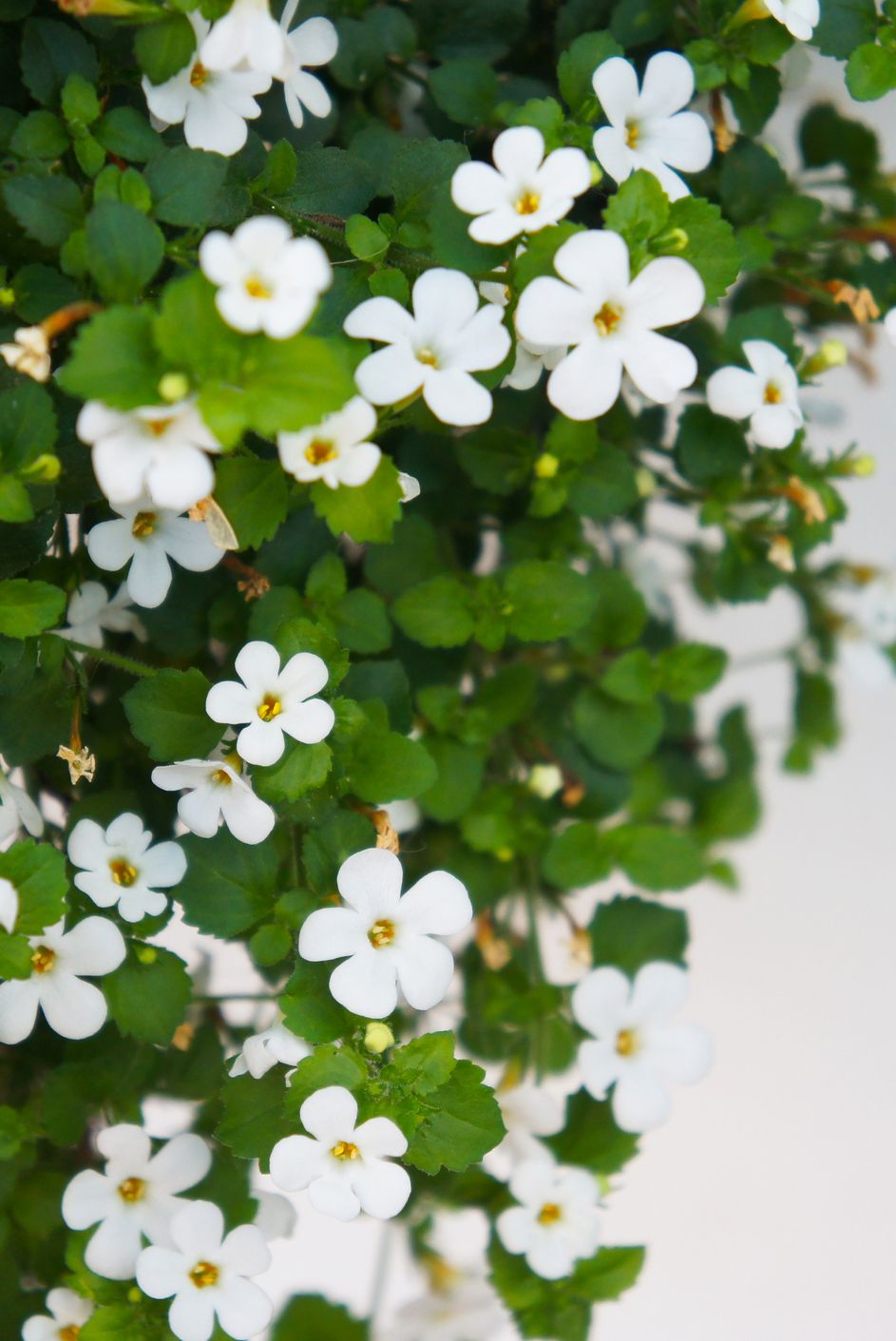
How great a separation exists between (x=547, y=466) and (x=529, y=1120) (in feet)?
1.39

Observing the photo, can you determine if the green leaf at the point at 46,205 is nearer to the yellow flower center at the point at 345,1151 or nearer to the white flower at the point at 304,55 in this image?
the white flower at the point at 304,55

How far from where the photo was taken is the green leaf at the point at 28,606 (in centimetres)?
56

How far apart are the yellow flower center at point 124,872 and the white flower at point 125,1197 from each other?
137 millimetres

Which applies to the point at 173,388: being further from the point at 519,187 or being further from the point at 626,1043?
the point at 626,1043

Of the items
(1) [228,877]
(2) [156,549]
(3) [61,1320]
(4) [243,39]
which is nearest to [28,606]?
(2) [156,549]

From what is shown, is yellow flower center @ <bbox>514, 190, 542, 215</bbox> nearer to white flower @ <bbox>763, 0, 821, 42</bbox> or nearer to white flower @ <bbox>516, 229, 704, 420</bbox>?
white flower @ <bbox>516, 229, 704, 420</bbox>

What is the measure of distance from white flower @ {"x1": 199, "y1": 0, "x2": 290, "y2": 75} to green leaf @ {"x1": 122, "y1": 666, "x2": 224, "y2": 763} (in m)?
0.28

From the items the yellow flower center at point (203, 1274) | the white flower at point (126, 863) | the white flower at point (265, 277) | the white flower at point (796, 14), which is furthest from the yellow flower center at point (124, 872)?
the white flower at point (796, 14)

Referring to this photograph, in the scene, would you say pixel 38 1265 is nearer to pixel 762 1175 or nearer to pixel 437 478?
pixel 437 478

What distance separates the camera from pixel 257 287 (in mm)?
445

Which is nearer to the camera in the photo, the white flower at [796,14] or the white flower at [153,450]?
the white flower at [153,450]

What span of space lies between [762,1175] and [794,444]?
2.70ft

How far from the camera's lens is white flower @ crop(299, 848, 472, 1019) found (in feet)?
1.82

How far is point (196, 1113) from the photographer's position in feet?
2.46
